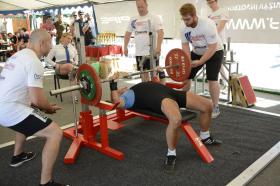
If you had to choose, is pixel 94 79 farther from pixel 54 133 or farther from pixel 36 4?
pixel 36 4

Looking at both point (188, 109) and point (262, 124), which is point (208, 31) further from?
point (262, 124)

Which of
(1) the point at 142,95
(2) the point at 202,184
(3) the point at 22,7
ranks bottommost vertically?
(2) the point at 202,184

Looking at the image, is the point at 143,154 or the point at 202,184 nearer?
the point at 202,184

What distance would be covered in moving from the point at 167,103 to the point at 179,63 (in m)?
0.96

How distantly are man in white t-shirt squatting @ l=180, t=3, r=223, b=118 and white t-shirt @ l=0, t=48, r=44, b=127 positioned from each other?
1.63 m

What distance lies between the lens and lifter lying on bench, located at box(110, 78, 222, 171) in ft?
7.47

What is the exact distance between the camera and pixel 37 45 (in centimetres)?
199

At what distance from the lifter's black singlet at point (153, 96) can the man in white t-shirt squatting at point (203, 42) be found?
2.59ft

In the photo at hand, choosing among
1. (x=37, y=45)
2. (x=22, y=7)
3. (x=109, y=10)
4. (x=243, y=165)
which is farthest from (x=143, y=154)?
(x=22, y=7)

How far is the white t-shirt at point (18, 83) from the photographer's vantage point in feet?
6.10

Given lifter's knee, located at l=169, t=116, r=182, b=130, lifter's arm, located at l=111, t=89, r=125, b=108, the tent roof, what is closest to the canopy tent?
the tent roof

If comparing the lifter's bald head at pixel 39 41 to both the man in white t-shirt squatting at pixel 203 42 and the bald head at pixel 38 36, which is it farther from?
the man in white t-shirt squatting at pixel 203 42

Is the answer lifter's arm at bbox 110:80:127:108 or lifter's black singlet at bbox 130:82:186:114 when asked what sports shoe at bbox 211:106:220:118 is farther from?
lifter's arm at bbox 110:80:127:108

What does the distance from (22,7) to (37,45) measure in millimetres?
9737
